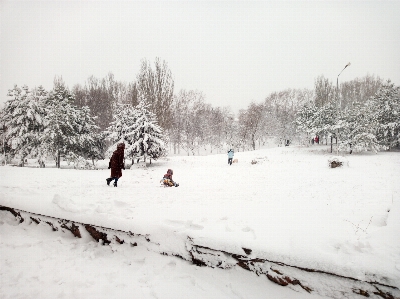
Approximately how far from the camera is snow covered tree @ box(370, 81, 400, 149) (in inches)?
933

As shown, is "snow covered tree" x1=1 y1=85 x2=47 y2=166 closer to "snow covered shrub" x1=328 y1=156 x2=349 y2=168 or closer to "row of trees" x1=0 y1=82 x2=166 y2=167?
"row of trees" x1=0 y1=82 x2=166 y2=167

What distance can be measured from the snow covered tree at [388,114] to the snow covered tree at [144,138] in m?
25.8

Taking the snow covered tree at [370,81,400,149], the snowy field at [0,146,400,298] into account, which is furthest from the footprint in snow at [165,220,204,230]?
the snow covered tree at [370,81,400,149]

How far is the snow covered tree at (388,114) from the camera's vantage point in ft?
77.8

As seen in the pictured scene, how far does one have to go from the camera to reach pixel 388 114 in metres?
24.5

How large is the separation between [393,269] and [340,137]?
29.3 meters

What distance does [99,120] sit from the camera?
35.8 metres

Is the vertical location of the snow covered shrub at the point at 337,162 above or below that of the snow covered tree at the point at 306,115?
below

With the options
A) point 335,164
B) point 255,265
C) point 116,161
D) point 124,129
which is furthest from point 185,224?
point 124,129

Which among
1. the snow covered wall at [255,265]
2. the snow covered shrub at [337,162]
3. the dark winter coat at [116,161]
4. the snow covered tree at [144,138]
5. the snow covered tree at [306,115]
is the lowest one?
the snow covered wall at [255,265]

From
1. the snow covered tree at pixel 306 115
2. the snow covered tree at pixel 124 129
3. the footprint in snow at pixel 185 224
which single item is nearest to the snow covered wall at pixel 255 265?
the footprint in snow at pixel 185 224

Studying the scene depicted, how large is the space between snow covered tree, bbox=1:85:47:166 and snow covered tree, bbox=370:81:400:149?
36.9 metres

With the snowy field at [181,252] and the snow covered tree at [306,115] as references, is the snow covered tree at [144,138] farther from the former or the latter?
the snow covered tree at [306,115]

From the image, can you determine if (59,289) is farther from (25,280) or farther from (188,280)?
(188,280)
